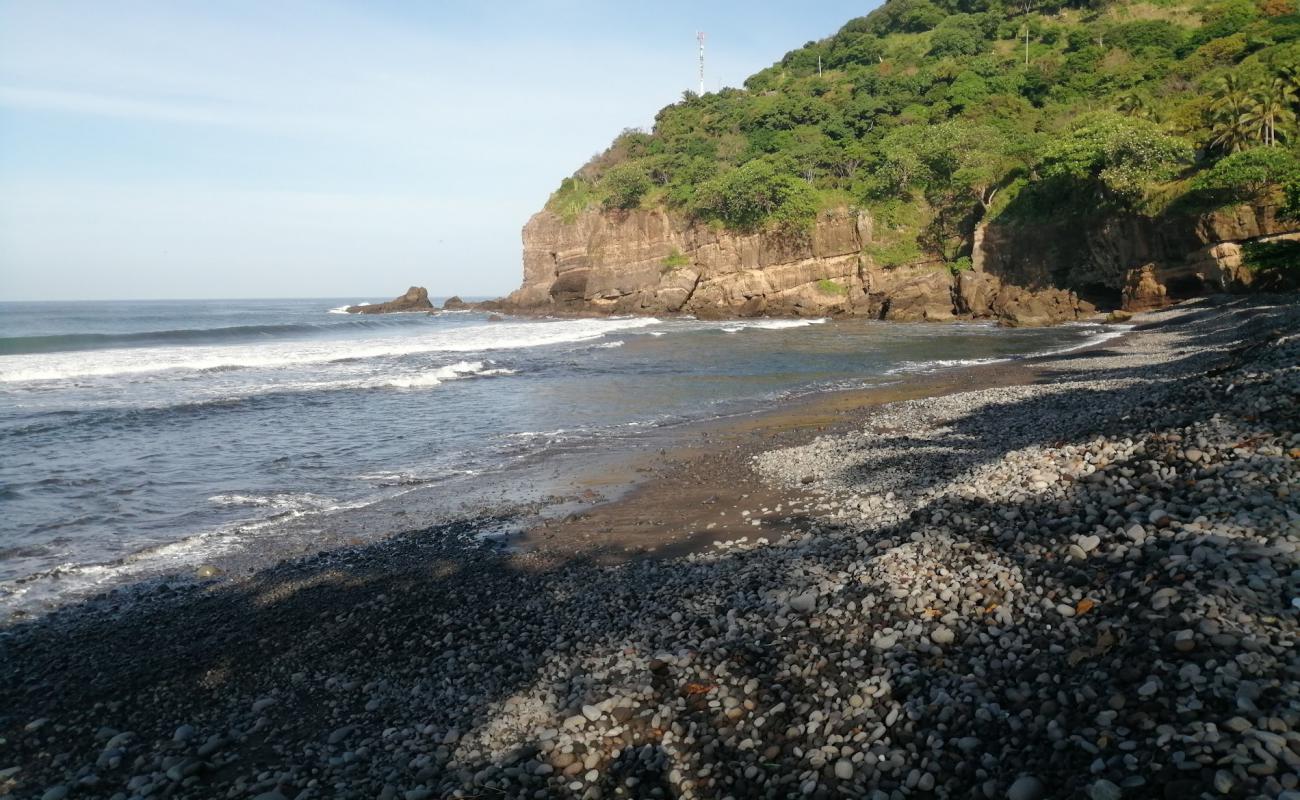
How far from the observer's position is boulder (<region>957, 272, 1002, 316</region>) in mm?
47625

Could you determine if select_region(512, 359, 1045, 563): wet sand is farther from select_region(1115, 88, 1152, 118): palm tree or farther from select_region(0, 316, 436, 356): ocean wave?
select_region(0, 316, 436, 356): ocean wave

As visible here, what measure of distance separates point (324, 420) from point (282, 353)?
22.6 metres

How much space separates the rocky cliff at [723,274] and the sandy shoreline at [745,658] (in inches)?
1713

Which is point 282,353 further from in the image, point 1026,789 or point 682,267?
point 1026,789

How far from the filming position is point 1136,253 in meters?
40.6

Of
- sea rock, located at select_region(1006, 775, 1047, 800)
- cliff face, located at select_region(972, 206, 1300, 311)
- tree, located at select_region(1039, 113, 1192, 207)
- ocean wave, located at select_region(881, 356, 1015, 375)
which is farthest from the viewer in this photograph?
tree, located at select_region(1039, 113, 1192, 207)

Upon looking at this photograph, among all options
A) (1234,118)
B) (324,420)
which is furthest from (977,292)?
(324,420)

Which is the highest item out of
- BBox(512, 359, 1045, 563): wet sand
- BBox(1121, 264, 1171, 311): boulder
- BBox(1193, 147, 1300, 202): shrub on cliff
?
BBox(1193, 147, 1300, 202): shrub on cliff

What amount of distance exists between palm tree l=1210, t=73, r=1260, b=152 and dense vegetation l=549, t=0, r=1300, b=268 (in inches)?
4.0

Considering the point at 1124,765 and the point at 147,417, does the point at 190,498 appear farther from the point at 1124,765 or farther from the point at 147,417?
the point at 1124,765

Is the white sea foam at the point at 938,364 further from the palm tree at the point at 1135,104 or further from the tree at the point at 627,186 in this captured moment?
the tree at the point at 627,186

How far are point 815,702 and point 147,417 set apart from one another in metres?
23.7

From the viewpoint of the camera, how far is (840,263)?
60.1m

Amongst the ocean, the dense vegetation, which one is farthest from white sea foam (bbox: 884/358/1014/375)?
the dense vegetation
